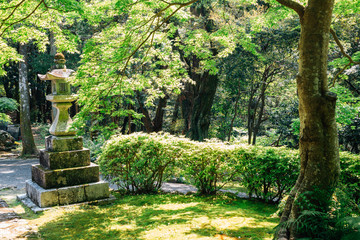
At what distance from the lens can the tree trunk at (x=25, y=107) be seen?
52.9ft

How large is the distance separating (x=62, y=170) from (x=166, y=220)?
3043 millimetres

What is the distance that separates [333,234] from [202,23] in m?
10.7

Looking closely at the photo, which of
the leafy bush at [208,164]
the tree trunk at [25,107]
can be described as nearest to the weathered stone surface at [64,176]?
the leafy bush at [208,164]

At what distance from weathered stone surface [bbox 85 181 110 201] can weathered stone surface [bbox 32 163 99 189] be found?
171 millimetres

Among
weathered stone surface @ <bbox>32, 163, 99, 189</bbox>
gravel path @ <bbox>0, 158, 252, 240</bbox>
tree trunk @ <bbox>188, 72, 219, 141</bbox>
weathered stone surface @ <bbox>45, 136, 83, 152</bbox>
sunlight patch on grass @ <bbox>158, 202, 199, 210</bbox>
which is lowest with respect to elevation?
gravel path @ <bbox>0, 158, 252, 240</bbox>

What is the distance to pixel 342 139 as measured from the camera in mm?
12789

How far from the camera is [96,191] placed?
7.06 m

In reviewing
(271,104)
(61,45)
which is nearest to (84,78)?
(61,45)

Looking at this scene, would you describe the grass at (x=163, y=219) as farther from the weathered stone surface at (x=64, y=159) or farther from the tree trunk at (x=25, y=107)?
the tree trunk at (x=25, y=107)

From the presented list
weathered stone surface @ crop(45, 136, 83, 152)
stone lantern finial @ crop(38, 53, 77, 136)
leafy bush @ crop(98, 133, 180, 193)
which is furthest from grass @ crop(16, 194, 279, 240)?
stone lantern finial @ crop(38, 53, 77, 136)

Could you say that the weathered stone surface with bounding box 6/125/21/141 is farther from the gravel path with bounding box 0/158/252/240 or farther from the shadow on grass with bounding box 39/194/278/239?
the shadow on grass with bounding box 39/194/278/239

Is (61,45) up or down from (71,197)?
up

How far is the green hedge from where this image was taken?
621 cm

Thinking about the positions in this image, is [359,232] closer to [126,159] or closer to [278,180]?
[278,180]
